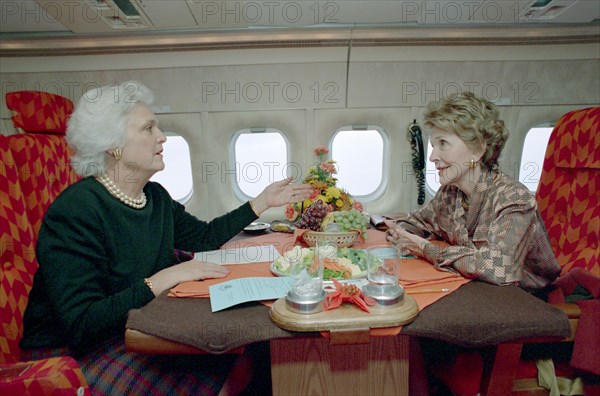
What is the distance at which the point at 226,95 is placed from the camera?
297cm

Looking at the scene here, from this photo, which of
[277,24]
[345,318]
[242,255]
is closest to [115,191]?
[242,255]

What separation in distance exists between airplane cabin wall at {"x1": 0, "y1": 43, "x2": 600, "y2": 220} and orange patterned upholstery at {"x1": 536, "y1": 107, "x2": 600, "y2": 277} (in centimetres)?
112

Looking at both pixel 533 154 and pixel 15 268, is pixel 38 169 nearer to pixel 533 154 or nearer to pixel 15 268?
pixel 15 268

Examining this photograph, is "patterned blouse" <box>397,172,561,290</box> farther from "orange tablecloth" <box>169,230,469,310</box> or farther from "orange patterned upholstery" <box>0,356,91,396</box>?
"orange patterned upholstery" <box>0,356,91,396</box>

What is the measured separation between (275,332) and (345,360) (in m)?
0.30

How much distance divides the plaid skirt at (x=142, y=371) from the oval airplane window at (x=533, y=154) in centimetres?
316

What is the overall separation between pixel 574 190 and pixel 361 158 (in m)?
1.72

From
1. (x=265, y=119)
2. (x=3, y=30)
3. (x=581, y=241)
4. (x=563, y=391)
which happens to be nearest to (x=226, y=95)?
(x=265, y=119)

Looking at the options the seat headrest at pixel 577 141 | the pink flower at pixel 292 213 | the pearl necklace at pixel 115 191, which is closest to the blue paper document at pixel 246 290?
the pearl necklace at pixel 115 191

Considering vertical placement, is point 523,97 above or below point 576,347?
above

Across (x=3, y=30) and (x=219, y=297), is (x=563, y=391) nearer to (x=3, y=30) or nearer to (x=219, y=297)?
(x=219, y=297)

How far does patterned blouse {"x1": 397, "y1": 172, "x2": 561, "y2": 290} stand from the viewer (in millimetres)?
1396

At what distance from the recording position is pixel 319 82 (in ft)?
9.72

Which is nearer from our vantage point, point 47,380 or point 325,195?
point 47,380
